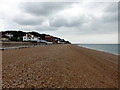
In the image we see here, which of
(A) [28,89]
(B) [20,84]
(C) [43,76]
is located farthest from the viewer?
(C) [43,76]

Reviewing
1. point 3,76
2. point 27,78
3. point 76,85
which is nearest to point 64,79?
point 76,85

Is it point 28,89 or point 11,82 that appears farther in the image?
point 11,82

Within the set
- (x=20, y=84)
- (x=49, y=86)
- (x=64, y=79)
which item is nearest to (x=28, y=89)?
(x=20, y=84)

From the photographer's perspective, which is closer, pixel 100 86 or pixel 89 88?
pixel 89 88

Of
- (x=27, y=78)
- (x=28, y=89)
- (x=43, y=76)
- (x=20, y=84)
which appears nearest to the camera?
(x=28, y=89)

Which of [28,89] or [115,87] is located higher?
[28,89]

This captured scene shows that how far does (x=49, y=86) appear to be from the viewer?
658cm

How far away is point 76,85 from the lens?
7.28m

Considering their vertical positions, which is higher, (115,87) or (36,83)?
(36,83)

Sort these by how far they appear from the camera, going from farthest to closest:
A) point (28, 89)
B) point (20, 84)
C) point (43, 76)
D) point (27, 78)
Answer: point (43, 76) → point (27, 78) → point (20, 84) → point (28, 89)

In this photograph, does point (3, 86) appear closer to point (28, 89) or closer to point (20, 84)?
point (20, 84)

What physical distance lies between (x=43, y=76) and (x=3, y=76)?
7.64 ft

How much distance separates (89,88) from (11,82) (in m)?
4.32

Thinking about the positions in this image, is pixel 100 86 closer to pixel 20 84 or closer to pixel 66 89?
pixel 66 89
